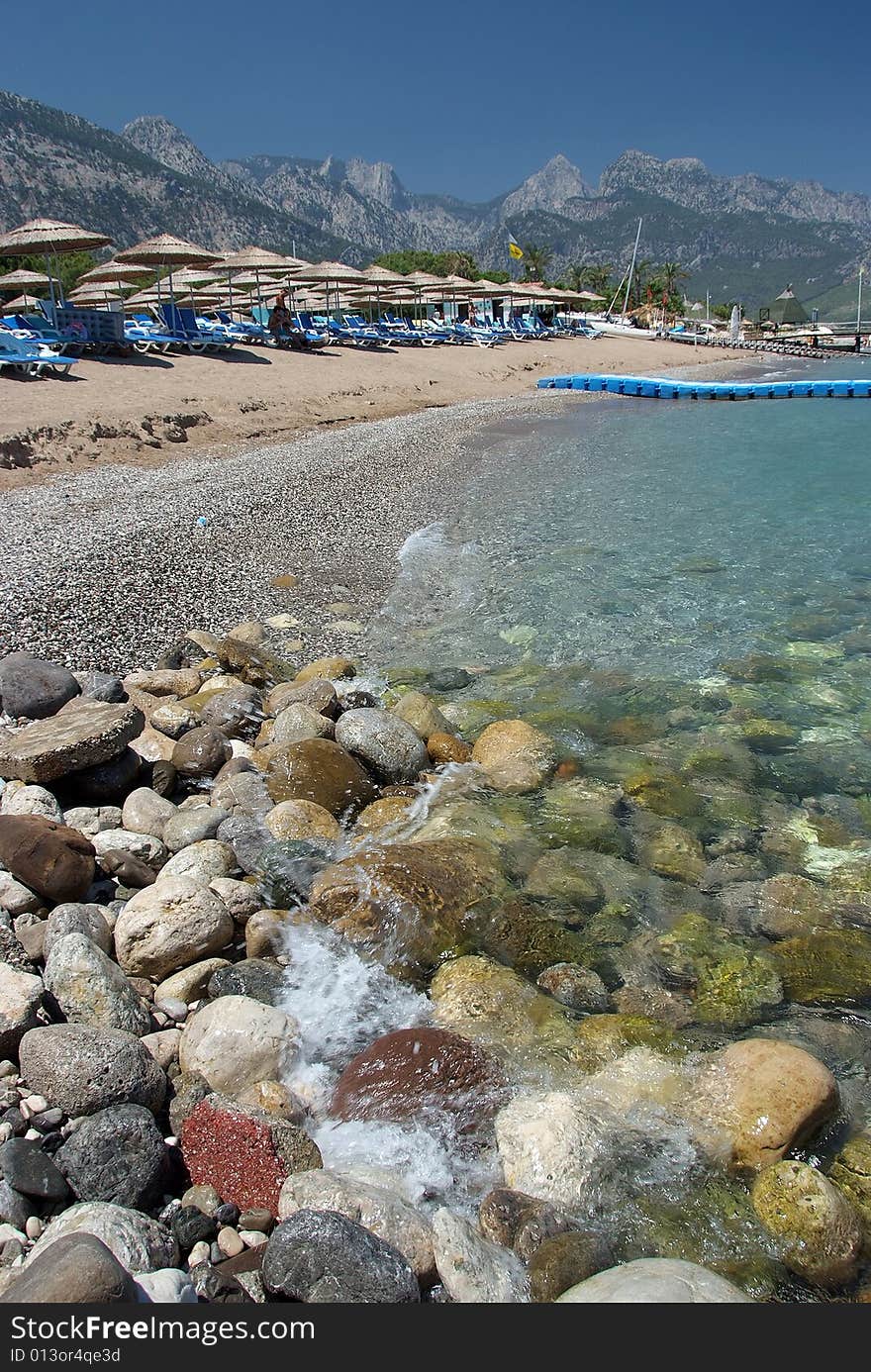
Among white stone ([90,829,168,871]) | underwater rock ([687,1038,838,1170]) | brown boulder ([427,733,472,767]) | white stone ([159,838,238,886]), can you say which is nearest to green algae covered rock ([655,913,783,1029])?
underwater rock ([687,1038,838,1170])

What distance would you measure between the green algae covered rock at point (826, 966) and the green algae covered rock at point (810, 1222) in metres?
1.31

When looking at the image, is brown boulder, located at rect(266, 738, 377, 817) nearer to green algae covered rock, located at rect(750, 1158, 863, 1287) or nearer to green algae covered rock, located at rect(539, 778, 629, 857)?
green algae covered rock, located at rect(539, 778, 629, 857)

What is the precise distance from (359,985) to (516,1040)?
942 millimetres

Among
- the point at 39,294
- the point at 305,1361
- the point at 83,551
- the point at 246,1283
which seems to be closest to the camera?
the point at 305,1361

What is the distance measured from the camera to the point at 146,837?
529 cm

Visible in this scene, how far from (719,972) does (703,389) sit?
38.9 m

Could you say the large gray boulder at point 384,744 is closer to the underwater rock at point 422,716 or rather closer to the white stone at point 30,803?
the underwater rock at point 422,716

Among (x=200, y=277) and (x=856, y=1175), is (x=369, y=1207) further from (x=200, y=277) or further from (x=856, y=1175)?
(x=200, y=277)

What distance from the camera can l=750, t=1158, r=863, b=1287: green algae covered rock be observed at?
3061 millimetres

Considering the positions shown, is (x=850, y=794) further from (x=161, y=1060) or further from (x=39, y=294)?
(x=39, y=294)

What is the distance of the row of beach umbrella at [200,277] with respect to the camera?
78.6 ft

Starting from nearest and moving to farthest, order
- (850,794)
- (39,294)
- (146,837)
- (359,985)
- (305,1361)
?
(305,1361)
(359,985)
(146,837)
(850,794)
(39,294)

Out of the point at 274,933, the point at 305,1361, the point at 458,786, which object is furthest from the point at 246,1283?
the point at 458,786

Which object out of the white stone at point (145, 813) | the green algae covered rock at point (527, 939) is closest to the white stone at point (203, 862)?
the white stone at point (145, 813)
